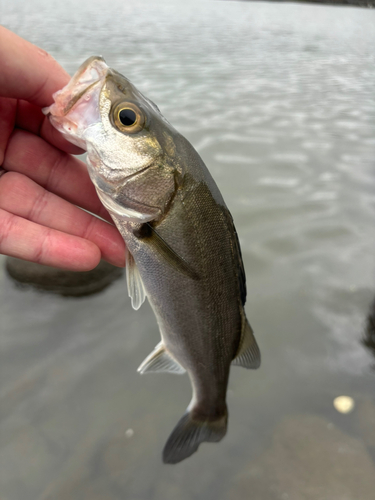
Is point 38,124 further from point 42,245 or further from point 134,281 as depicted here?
point 134,281

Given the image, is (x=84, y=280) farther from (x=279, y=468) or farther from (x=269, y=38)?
(x=269, y=38)

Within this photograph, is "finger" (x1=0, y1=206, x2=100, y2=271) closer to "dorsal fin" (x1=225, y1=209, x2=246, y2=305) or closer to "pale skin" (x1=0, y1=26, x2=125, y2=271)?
"pale skin" (x1=0, y1=26, x2=125, y2=271)

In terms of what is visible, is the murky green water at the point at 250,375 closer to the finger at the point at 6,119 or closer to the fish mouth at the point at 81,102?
the finger at the point at 6,119

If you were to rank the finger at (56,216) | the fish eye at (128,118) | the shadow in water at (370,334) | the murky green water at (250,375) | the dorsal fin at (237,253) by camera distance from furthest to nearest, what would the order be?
1. the shadow in water at (370,334)
2. the murky green water at (250,375)
3. the finger at (56,216)
4. the dorsal fin at (237,253)
5. the fish eye at (128,118)

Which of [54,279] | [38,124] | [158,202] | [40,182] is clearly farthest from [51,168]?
[54,279]

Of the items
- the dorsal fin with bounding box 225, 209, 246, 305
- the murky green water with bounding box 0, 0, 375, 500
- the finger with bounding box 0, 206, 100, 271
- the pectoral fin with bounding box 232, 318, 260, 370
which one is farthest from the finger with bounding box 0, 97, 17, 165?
the pectoral fin with bounding box 232, 318, 260, 370

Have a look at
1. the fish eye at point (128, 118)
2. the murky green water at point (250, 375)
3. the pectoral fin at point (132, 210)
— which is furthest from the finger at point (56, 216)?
the murky green water at point (250, 375)

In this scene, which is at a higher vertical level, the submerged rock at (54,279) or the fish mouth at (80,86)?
the fish mouth at (80,86)
